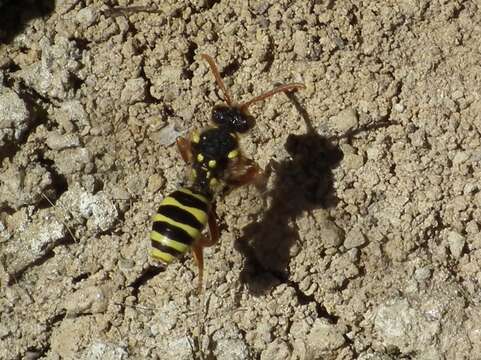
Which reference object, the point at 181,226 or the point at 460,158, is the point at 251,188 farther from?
the point at 460,158

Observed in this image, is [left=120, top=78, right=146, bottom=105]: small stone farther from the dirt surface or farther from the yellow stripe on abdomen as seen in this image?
the yellow stripe on abdomen

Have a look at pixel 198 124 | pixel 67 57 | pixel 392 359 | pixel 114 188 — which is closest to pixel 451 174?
pixel 392 359

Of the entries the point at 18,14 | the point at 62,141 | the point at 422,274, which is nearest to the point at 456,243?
the point at 422,274

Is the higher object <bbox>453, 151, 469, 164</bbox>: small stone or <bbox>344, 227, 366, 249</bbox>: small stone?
<bbox>453, 151, 469, 164</bbox>: small stone

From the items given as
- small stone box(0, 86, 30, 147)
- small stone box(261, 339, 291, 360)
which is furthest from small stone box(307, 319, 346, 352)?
small stone box(0, 86, 30, 147)

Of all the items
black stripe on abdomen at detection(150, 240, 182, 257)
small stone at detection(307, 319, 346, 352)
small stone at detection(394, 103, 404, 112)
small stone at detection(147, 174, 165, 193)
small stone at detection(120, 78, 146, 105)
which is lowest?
small stone at detection(307, 319, 346, 352)

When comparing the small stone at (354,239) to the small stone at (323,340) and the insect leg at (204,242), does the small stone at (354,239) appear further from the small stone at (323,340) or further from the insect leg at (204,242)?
the insect leg at (204,242)

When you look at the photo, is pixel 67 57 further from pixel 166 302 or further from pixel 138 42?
pixel 166 302

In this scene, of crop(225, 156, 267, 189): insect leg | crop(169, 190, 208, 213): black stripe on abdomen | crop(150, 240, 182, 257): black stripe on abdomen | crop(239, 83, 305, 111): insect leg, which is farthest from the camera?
crop(225, 156, 267, 189): insect leg
